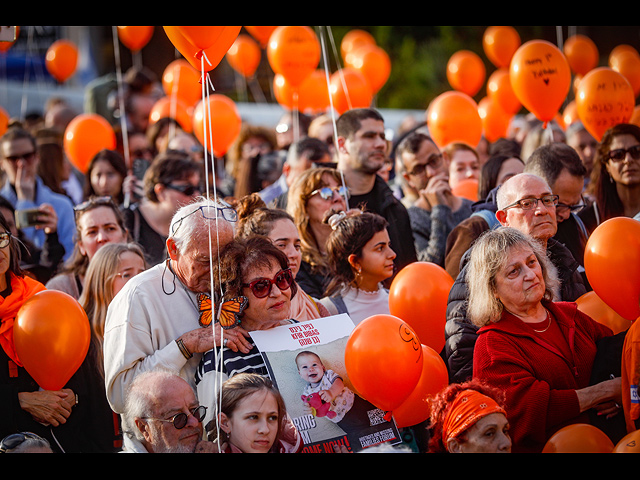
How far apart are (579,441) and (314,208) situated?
196cm

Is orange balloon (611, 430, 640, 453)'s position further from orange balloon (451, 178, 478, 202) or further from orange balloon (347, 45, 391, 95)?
orange balloon (347, 45, 391, 95)

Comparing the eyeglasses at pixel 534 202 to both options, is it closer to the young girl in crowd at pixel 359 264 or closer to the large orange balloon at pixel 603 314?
the large orange balloon at pixel 603 314

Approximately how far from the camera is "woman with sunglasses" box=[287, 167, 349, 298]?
407 cm

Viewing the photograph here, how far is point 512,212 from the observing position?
3.45m

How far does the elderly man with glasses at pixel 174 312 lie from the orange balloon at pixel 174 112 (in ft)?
14.7

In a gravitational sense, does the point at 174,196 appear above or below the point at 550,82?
below

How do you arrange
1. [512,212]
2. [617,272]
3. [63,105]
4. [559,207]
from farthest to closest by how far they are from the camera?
[63,105]
[559,207]
[512,212]
[617,272]

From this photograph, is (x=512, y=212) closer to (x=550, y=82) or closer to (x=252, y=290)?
(x=252, y=290)

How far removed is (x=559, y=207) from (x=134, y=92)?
17.5ft

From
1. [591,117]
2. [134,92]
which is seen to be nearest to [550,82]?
[591,117]

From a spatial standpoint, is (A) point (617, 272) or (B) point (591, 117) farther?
(B) point (591, 117)

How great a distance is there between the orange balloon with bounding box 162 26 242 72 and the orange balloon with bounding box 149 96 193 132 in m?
3.98

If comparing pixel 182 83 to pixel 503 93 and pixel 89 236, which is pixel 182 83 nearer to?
pixel 503 93
